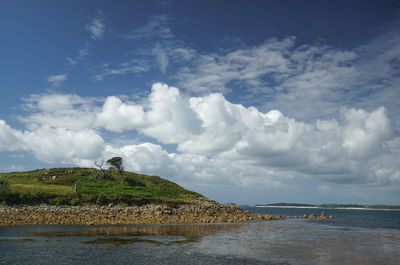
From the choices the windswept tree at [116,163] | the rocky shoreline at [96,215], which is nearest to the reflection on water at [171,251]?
the rocky shoreline at [96,215]

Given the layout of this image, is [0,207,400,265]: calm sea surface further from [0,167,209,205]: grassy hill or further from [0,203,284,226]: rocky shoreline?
[0,167,209,205]: grassy hill

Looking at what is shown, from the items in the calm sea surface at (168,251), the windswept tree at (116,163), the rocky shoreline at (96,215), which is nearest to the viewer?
the calm sea surface at (168,251)

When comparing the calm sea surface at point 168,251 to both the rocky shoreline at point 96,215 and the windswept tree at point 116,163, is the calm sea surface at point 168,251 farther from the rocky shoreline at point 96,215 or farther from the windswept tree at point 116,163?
the windswept tree at point 116,163

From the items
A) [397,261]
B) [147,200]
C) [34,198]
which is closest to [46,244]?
[397,261]

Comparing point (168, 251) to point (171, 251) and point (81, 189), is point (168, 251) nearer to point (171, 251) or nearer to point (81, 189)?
point (171, 251)

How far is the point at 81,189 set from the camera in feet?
267

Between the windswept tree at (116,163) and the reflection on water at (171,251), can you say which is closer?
the reflection on water at (171,251)

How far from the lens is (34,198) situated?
223 ft

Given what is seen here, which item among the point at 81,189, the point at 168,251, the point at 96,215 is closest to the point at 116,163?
the point at 81,189

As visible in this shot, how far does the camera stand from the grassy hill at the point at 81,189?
68.1 metres

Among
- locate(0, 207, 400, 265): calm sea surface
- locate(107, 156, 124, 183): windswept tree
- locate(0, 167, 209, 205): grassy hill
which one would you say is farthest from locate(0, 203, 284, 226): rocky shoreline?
locate(107, 156, 124, 183): windswept tree

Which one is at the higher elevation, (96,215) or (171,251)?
(96,215)

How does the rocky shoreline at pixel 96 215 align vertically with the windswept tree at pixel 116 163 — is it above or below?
below

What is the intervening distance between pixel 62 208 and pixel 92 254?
40.9 m
